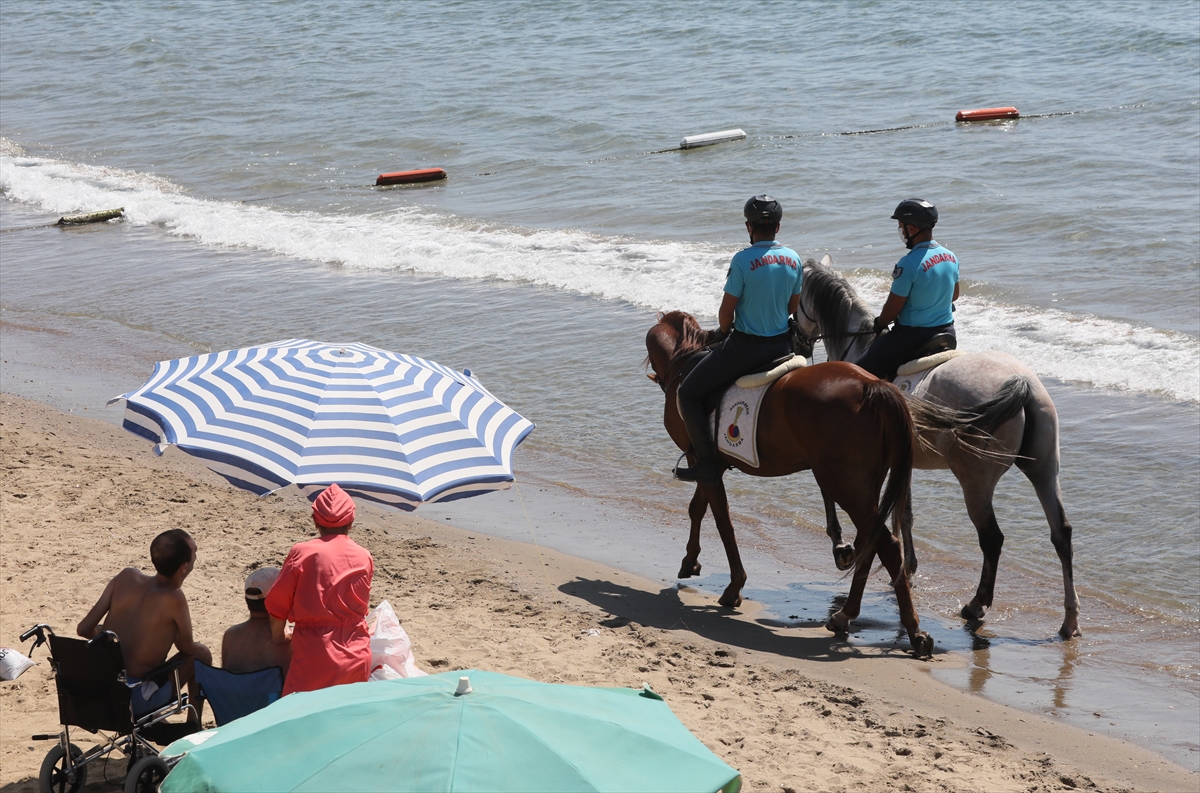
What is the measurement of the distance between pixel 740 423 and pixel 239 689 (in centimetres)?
371

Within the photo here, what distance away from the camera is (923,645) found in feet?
23.1

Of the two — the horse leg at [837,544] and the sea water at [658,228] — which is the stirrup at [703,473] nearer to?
the horse leg at [837,544]

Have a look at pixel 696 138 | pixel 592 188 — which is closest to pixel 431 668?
pixel 592 188

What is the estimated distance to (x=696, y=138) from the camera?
81.5 ft

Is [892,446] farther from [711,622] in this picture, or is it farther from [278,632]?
[278,632]

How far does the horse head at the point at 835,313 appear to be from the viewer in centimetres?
802

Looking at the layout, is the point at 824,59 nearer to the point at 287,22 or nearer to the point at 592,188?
the point at 592,188

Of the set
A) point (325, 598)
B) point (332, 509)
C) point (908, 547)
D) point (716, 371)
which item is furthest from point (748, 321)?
point (325, 598)

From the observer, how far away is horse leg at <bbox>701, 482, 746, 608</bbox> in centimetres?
771

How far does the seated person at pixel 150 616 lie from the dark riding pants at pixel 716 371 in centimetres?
362

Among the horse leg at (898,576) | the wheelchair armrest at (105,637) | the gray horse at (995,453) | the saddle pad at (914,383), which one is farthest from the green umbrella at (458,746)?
the saddle pad at (914,383)

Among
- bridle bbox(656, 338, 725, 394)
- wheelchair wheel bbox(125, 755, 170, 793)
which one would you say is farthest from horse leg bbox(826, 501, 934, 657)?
wheelchair wheel bbox(125, 755, 170, 793)

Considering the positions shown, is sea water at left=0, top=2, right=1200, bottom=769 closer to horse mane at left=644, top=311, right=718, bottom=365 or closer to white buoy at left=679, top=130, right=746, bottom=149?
white buoy at left=679, top=130, right=746, bottom=149

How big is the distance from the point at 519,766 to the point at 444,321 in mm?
11839
